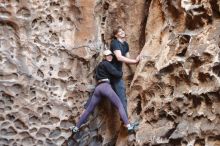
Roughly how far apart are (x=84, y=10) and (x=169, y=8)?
823 millimetres

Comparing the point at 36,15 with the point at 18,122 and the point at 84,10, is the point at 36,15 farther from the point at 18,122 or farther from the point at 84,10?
the point at 18,122

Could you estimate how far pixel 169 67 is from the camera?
3.72 m

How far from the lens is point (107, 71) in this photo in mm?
4086

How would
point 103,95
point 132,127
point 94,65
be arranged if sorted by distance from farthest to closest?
point 94,65 < point 103,95 < point 132,127

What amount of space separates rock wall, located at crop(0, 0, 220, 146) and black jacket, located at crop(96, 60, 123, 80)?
0.62ft

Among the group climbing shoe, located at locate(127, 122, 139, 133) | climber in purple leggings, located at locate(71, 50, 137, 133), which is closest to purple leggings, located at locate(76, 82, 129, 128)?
climber in purple leggings, located at locate(71, 50, 137, 133)

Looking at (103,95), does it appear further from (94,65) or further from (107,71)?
(94,65)

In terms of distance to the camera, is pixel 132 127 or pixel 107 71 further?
pixel 107 71

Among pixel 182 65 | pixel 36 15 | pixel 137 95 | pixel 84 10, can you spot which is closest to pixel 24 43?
pixel 36 15

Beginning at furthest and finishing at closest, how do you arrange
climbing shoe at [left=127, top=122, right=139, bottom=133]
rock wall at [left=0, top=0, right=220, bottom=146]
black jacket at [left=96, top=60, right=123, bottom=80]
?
1. black jacket at [left=96, top=60, right=123, bottom=80]
2. climbing shoe at [left=127, top=122, right=139, bottom=133]
3. rock wall at [left=0, top=0, right=220, bottom=146]

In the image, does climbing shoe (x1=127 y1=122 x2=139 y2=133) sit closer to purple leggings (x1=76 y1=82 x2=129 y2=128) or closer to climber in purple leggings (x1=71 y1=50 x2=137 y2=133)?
climber in purple leggings (x1=71 y1=50 x2=137 y2=133)

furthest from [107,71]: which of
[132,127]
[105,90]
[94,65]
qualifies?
[132,127]

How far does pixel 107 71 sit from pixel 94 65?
0.30 metres

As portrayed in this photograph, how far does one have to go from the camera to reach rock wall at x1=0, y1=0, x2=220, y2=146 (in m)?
3.56
